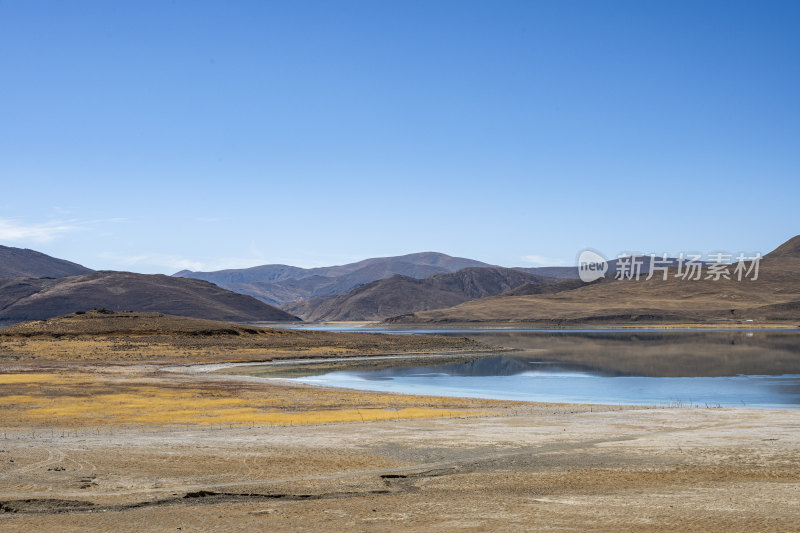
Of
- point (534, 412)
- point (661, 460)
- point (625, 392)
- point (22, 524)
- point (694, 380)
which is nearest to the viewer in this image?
point (22, 524)

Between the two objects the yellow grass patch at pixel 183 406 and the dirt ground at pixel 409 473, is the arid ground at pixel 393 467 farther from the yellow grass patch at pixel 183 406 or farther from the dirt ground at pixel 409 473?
the yellow grass patch at pixel 183 406

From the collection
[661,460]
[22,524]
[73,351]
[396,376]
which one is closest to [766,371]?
[396,376]

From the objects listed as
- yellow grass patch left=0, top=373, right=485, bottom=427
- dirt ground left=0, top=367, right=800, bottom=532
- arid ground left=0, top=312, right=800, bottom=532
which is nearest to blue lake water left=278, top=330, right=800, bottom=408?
arid ground left=0, top=312, right=800, bottom=532

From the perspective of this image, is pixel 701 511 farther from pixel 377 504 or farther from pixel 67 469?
pixel 67 469

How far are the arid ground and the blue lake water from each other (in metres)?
11.9

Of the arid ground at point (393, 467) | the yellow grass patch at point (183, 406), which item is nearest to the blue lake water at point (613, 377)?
the arid ground at point (393, 467)

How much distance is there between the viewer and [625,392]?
55969 millimetres

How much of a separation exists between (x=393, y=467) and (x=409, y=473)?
1.26 meters

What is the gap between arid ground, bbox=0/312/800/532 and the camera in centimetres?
1689

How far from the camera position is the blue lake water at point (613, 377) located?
172ft

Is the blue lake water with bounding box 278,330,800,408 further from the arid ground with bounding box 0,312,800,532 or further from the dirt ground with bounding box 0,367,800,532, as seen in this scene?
the dirt ground with bounding box 0,367,800,532

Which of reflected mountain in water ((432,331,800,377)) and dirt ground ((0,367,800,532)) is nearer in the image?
dirt ground ((0,367,800,532))

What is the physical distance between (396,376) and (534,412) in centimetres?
3582

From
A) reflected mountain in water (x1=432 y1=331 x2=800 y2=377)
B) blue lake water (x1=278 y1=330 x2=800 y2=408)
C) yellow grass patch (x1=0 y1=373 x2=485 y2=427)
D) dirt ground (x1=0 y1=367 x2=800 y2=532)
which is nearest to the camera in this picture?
dirt ground (x1=0 y1=367 x2=800 y2=532)
